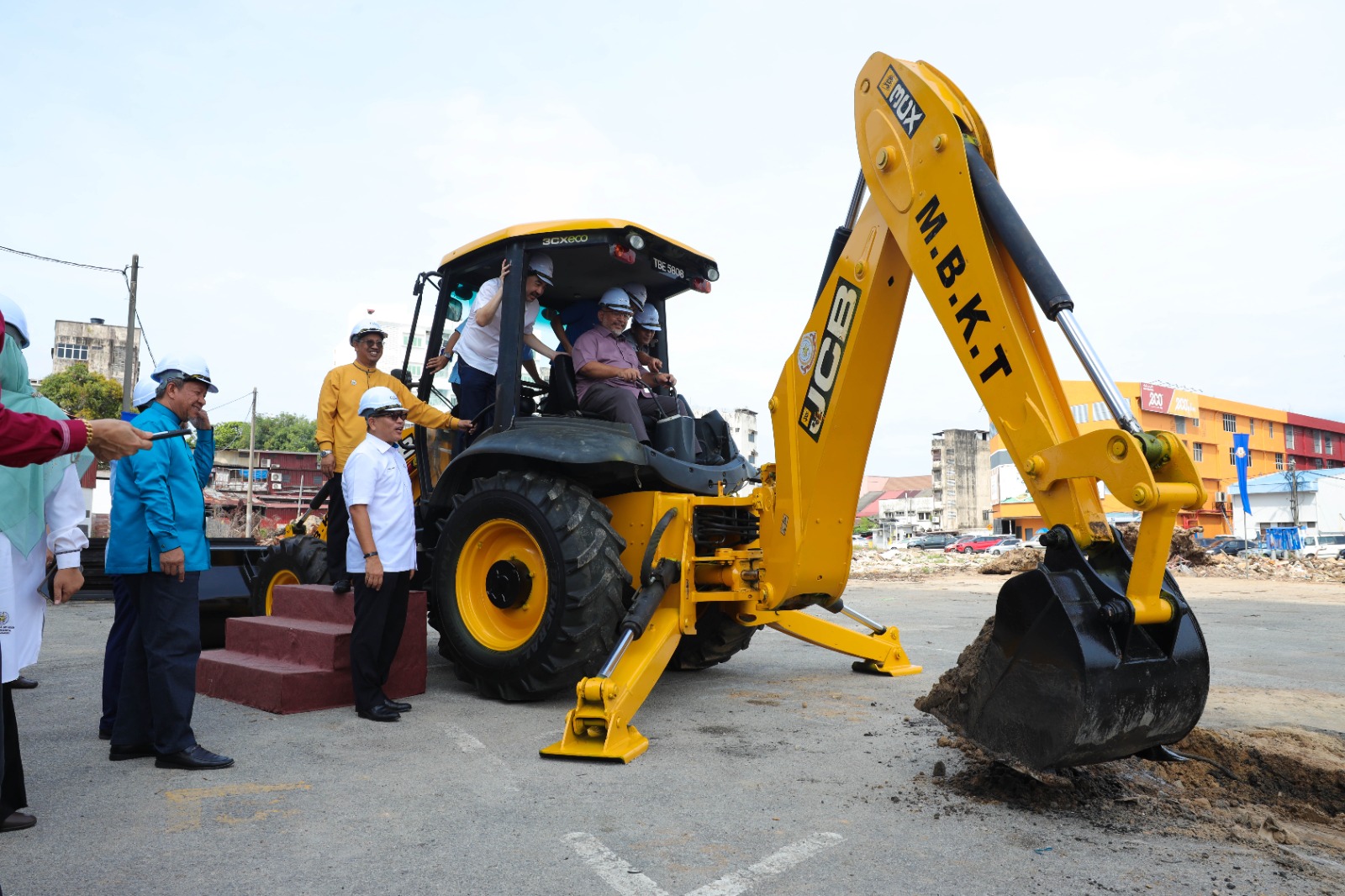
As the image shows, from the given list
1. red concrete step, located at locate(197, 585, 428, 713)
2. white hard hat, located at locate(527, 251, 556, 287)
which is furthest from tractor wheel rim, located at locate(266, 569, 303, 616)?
white hard hat, located at locate(527, 251, 556, 287)

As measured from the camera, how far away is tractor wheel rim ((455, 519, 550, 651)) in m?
4.96

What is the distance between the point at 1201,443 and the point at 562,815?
60415 mm

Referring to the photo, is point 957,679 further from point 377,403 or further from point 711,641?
point 377,403

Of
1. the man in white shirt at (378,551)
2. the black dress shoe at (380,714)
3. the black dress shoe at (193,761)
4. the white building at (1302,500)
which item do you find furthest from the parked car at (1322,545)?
the black dress shoe at (193,761)

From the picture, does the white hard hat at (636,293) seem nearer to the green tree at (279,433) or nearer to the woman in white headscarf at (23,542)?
the woman in white headscarf at (23,542)

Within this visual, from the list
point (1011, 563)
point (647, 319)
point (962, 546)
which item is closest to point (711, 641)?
point (647, 319)

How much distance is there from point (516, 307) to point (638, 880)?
3.58 metres

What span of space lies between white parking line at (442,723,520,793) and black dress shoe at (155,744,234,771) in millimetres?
955

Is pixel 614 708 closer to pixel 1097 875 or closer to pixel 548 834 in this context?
pixel 548 834

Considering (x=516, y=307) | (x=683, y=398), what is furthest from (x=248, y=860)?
(x=683, y=398)

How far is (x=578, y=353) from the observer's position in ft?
18.3

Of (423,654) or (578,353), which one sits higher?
(578,353)

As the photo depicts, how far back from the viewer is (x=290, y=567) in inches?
267

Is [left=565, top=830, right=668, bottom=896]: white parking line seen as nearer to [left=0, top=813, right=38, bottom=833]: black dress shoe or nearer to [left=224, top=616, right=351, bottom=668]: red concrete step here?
[left=0, top=813, right=38, bottom=833]: black dress shoe
